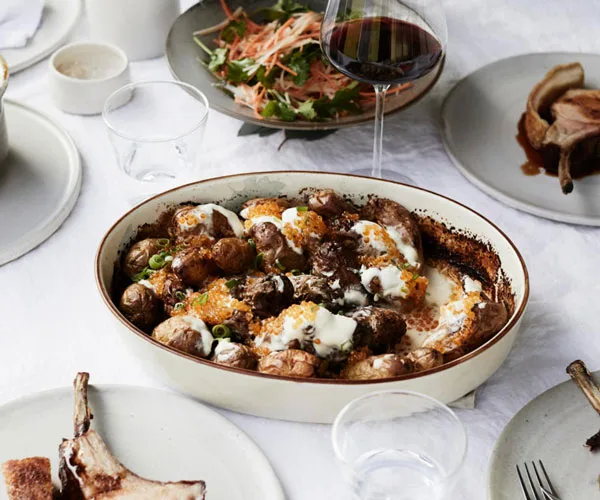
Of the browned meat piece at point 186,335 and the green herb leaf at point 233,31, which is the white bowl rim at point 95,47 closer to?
the green herb leaf at point 233,31

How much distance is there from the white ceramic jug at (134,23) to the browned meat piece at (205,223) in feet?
2.85

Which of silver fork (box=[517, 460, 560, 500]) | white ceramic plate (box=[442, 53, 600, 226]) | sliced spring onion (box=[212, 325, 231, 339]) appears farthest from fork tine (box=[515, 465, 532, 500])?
white ceramic plate (box=[442, 53, 600, 226])

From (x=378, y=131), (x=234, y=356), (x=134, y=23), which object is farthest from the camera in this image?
(x=134, y=23)

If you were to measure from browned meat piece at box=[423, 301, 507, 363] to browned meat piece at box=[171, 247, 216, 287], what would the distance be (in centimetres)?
41

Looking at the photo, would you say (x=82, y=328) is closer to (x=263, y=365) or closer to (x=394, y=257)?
(x=263, y=365)

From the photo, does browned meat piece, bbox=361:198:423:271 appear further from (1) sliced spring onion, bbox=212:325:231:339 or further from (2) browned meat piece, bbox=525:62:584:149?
(2) browned meat piece, bbox=525:62:584:149

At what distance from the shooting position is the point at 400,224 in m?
1.60

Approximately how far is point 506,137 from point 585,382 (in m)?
0.83

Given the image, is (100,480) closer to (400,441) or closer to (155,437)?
(155,437)

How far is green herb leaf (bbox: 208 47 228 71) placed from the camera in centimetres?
213

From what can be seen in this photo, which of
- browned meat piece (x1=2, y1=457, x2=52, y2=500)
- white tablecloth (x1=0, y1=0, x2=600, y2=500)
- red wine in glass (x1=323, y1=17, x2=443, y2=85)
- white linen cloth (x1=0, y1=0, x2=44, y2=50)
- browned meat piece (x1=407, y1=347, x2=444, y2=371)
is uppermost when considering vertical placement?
red wine in glass (x1=323, y1=17, x2=443, y2=85)

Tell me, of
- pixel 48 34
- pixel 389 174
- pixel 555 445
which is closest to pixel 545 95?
pixel 389 174

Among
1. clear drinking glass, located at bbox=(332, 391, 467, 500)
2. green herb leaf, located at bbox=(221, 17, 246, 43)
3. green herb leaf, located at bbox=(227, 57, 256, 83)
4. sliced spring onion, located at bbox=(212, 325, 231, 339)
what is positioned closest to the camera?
clear drinking glass, located at bbox=(332, 391, 467, 500)

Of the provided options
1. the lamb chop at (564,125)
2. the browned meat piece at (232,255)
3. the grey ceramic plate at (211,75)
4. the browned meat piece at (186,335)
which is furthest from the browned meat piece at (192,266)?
the lamb chop at (564,125)
